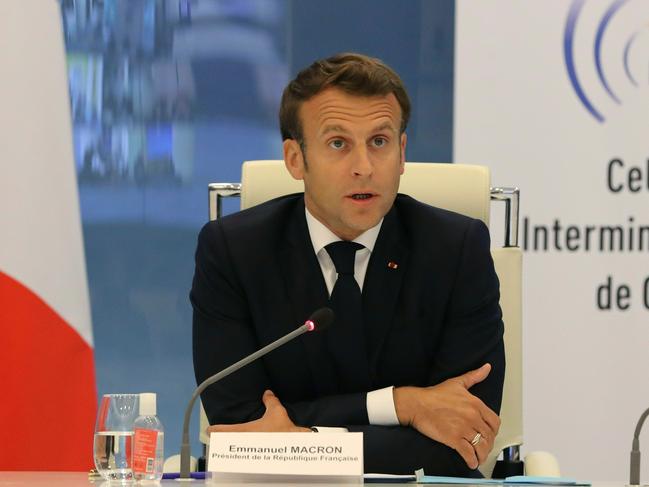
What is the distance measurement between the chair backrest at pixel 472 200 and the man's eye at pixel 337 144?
33cm

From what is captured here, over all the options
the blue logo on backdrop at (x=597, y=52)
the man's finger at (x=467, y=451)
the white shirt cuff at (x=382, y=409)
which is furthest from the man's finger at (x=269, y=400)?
the blue logo on backdrop at (x=597, y=52)

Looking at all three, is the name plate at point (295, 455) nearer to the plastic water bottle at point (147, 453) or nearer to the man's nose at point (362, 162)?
the plastic water bottle at point (147, 453)

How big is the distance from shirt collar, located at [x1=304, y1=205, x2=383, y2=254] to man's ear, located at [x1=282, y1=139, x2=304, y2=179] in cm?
15

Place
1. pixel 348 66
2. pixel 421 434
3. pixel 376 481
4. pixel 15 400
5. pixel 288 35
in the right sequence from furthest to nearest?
pixel 288 35 → pixel 15 400 → pixel 348 66 → pixel 421 434 → pixel 376 481

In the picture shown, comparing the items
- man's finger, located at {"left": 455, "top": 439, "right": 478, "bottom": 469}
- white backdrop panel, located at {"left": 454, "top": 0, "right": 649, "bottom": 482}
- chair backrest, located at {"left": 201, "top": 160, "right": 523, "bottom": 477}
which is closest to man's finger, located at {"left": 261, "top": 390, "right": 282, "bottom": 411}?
chair backrest, located at {"left": 201, "top": 160, "right": 523, "bottom": 477}

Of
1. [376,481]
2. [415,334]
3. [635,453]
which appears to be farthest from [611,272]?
[376,481]

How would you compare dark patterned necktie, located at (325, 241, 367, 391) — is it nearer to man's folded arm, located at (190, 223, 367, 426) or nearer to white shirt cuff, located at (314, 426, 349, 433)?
man's folded arm, located at (190, 223, 367, 426)

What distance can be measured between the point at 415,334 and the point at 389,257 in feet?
0.75

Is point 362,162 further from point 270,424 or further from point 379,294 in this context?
point 270,424

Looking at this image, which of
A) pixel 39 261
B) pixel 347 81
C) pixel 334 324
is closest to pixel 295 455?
pixel 334 324

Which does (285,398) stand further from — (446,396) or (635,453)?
(635,453)

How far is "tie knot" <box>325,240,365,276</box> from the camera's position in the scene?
295cm

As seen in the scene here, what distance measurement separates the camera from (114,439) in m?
2.36

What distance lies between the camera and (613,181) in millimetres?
4359
